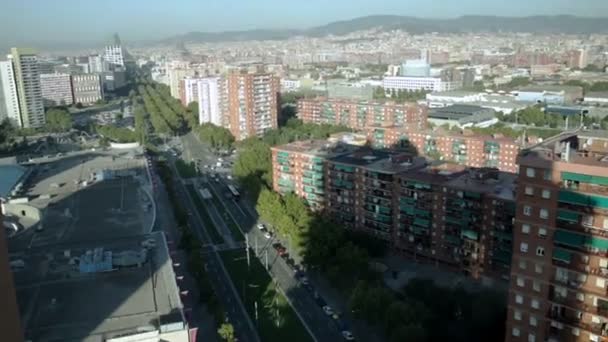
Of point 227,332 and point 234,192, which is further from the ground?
point 227,332

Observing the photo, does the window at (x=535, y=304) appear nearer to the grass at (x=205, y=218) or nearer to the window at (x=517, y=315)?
the window at (x=517, y=315)

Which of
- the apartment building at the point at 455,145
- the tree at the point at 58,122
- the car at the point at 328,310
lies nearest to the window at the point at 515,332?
the car at the point at 328,310

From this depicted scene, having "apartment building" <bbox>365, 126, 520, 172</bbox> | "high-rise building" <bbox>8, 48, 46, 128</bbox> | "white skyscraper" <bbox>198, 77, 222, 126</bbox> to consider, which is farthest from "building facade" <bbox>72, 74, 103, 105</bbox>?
"apartment building" <bbox>365, 126, 520, 172</bbox>

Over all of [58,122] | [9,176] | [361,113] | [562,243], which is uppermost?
[562,243]

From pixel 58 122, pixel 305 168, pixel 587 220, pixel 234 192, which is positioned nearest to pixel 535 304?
pixel 587 220

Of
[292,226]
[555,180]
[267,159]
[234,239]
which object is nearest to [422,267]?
[292,226]

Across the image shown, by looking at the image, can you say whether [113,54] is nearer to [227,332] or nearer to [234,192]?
[234,192]
